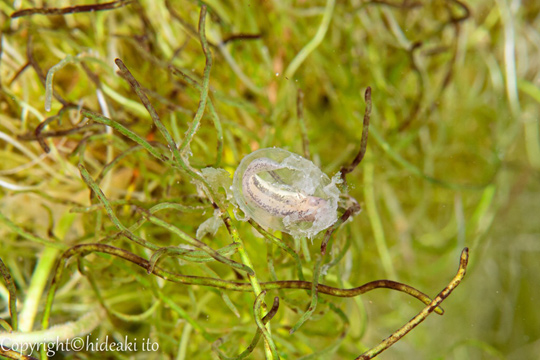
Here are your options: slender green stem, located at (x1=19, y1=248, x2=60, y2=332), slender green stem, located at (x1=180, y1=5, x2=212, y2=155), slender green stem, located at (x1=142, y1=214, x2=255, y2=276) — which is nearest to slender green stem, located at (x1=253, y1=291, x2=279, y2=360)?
slender green stem, located at (x1=142, y1=214, x2=255, y2=276)

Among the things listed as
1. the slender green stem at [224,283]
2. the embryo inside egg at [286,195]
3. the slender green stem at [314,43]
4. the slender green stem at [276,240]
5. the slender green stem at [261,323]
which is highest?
the slender green stem at [314,43]

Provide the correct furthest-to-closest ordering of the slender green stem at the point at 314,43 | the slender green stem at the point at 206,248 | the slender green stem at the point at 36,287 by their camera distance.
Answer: the slender green stem at the point at 314,43 < the slender green stem at the point at 36,287 < the slender green stem at the point at 206,248

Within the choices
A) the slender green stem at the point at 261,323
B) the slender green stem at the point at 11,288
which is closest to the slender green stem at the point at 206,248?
the slender green stem at the point at 261,323

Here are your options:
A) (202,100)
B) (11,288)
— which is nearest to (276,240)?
(202,100)

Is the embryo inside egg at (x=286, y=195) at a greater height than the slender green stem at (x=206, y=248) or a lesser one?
greater

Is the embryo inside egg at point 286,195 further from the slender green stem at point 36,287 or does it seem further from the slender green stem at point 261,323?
the slender green stem at point 36,287
